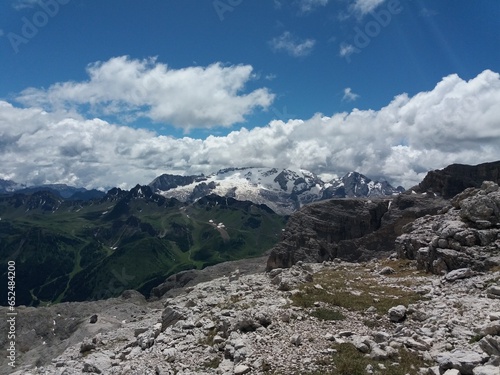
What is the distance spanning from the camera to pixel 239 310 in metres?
32.0

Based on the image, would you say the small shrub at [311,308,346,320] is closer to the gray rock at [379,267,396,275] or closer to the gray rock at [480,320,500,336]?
the gray rock at [480,320,500,336]

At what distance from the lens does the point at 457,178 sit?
149125mm

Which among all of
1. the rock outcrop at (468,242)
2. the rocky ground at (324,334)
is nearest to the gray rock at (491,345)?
the rocky ground at (324,334)

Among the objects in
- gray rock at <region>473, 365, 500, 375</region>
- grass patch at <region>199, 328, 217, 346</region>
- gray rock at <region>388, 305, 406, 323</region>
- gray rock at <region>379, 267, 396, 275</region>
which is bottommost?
gray rock at <region>379, 267, 396, 275</region>

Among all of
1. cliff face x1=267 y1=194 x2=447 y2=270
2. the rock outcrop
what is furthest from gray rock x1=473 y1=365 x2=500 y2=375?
cliff face x1=267 y1=194 x2=447 y2=270

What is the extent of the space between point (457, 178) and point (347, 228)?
45327 millimetres

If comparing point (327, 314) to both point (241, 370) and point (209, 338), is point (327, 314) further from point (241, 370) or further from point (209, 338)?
point (241, 370)

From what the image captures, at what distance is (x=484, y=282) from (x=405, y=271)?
15.7 m

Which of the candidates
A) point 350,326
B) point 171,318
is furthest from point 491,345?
point 171,318

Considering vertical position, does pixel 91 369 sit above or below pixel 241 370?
below

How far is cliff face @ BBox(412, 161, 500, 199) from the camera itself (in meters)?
147

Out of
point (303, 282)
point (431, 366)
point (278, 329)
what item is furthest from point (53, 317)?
point (431, 366)

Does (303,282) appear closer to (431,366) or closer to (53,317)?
(431,366)

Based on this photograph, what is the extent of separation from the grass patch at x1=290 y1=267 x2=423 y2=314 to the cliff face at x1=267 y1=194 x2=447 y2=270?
8210 centimetres
